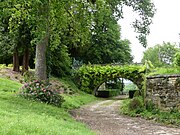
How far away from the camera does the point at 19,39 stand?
2303 cm

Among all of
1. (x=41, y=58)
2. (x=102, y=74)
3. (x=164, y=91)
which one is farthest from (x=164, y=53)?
(x=41, y=58)

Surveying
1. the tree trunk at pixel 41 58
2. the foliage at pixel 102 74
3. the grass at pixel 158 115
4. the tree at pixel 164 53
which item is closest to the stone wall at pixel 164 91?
the grass at pixel 158 115

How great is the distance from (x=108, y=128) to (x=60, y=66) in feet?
70.5

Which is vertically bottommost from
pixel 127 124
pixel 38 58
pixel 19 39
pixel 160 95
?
pixel 127 124

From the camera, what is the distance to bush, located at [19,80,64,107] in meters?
14.4

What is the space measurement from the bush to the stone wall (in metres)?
4.72

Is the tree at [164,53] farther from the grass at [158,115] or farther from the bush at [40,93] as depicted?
the bush at [40,93]

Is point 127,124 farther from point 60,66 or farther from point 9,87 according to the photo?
point 60,66

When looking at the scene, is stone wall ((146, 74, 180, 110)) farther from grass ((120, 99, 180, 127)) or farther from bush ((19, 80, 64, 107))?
bush ((19, 80, 64, 107))

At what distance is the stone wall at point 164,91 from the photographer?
43.4 feet

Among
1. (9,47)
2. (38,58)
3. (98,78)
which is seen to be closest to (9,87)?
(38,58)

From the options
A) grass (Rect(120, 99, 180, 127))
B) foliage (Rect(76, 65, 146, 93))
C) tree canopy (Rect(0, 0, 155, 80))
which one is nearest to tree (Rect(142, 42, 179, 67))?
foliage (Rect(76, 65, 146, 93))

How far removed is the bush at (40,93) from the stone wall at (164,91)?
4.72 metres

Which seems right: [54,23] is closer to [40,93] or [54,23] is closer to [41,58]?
[41,58]
